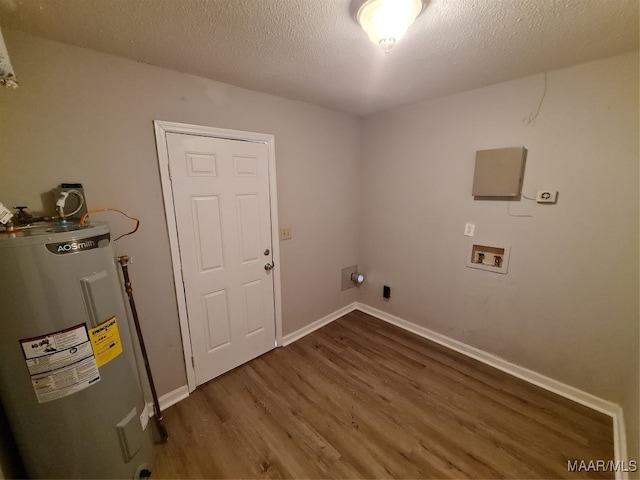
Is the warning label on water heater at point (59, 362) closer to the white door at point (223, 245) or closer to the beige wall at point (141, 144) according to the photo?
the beige wall at point (141, 144)

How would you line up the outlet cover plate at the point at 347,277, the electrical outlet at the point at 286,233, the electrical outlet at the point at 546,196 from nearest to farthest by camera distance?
the electrical outlet at the point at 546,196
the electrical outlet at the point at 286,233
the outlet cover plate at the point at 347,277

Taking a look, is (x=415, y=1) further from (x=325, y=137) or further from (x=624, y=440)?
(x=624, y=440)

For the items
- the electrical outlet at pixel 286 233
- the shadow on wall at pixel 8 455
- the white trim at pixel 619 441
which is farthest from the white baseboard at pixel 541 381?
the shadow on wall at pixel 8 455

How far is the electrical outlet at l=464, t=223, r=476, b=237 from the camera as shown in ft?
7.27

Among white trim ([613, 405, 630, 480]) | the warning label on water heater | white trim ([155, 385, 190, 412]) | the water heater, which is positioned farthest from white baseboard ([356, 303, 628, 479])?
the warning label on water heater

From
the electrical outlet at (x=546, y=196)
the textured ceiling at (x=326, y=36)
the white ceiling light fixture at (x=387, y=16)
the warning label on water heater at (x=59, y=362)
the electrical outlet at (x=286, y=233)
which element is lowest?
the warning label on water heater at (x=59, y=362)

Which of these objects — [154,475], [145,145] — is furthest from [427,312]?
[145,145]

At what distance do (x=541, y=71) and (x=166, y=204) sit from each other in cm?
270

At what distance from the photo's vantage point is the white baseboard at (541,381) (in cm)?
158

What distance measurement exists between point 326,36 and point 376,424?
2.34 m

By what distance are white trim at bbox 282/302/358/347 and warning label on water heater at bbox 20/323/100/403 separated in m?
1.69

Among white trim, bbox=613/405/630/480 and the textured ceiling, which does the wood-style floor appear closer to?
white trim, bbox=613/405/630/480
